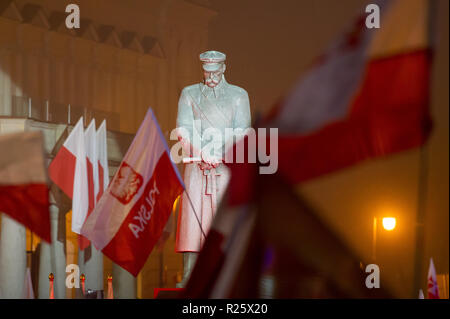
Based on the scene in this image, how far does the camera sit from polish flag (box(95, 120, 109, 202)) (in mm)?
12733

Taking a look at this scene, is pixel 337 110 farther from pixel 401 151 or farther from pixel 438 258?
pixel 438 258

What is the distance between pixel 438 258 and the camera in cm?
1340

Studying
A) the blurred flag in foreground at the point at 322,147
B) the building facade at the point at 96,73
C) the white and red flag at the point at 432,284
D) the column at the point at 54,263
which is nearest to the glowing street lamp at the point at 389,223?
the white and red flag at the point at 432,284

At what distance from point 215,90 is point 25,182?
240 centimetres

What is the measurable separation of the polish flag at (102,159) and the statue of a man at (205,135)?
117 inches

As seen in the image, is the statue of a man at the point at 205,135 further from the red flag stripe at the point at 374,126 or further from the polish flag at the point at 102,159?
the red flag stripe at the point at 374,126

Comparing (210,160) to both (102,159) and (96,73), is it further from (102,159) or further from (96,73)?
(96,73)

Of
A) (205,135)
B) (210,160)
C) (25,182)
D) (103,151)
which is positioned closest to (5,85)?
(103,151)

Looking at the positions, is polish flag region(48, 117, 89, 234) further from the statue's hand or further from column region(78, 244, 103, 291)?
the statue's hand

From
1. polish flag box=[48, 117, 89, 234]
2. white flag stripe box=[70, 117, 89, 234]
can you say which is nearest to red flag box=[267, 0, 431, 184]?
white flag stripe box=[70, 117, 89, 234]

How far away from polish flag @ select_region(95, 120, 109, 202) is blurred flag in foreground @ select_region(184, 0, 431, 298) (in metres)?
7.95
